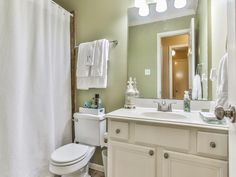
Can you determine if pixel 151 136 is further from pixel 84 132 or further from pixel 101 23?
pixel 101 23

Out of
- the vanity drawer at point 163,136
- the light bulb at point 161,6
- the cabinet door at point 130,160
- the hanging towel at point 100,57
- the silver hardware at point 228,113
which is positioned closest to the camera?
the silver hardware at point 228,113

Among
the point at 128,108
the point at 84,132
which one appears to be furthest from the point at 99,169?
the point at 128,108

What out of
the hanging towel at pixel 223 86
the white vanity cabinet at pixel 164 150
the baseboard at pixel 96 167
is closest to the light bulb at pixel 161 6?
the hanging towel at pixel 223 86

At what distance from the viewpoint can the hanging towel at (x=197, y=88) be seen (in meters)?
1.59

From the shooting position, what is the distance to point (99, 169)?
6.88 ft

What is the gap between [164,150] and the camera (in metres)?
1.23

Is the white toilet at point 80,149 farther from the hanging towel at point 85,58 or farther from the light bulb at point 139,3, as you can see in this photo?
the light bulb at point 139,3

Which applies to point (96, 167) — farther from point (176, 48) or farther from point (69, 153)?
point (176, 48)

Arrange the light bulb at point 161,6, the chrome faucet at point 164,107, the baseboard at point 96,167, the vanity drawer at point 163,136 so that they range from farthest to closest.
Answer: the baseboard at point 96,167, the light bulb at point 161,6, the chrome faucet at point 164,107, the vanity drawer at point 163,136

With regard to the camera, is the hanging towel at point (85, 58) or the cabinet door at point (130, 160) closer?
the cabinet door at point (130, 160)

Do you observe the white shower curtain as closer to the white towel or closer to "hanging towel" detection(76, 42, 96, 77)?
"hanging towel" detection(76, 42, 96, 77)

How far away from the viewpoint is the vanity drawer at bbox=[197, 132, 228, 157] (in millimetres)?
1038

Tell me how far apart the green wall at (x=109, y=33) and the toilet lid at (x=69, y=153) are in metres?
0.42

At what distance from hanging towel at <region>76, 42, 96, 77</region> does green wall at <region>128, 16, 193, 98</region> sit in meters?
0.46
